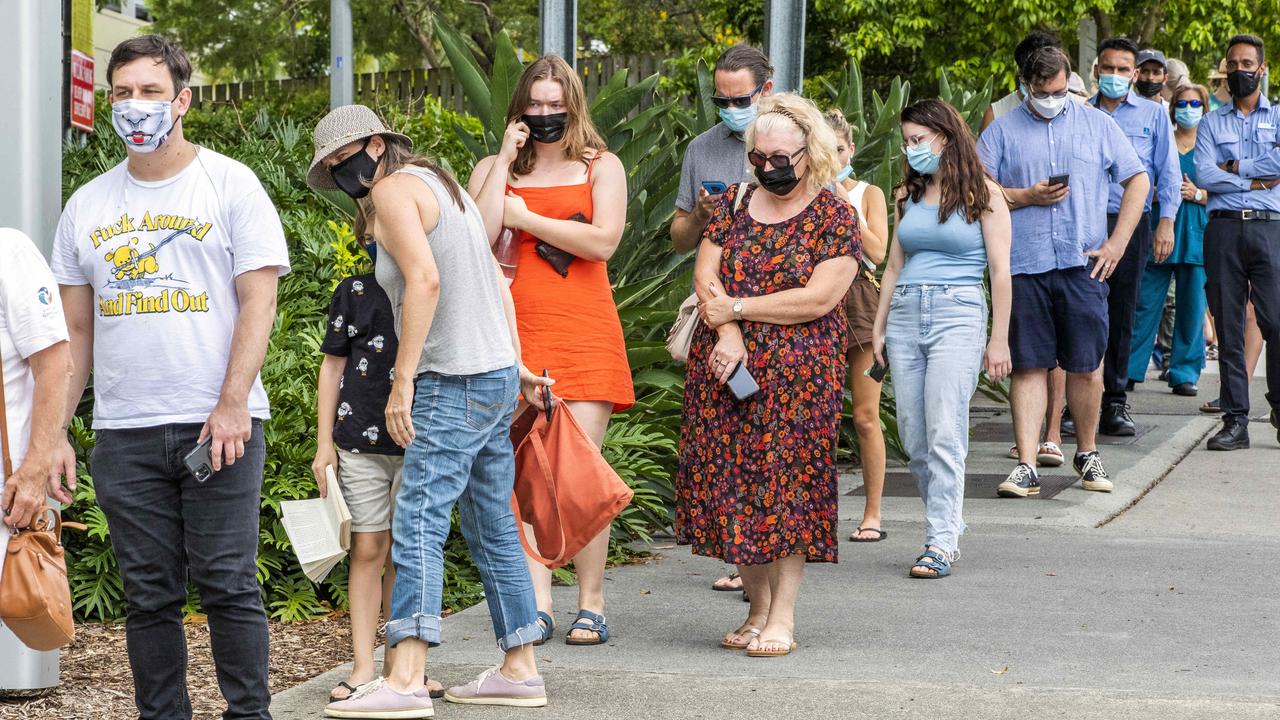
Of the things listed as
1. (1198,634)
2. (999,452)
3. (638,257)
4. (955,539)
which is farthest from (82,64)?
(1198,634)

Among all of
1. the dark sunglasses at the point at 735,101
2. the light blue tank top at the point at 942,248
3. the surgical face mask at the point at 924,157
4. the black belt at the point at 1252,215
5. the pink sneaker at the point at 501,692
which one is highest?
the dark sunglasses at the point at 735,101

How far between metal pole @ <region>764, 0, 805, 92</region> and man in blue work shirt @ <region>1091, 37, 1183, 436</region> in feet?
5.28

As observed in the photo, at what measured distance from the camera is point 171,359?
12.7 feet

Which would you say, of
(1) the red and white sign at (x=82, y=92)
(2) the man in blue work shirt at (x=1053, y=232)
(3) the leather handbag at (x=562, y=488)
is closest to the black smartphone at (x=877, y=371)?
(2) the man in blue work shirt at (x=1053, y=232)

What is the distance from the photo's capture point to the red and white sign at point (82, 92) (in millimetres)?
10367

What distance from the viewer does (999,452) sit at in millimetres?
9312

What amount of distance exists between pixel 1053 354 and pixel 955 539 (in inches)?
63.7

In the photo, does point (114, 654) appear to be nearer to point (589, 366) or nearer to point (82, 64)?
point (589, 366)

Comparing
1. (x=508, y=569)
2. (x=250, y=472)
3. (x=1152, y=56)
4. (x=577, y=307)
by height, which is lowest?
(x=508, y=569)

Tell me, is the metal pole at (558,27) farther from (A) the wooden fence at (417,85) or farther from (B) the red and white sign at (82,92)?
(A) the wooden fence at (417,85)

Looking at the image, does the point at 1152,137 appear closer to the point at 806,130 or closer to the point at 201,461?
the point at 806,130

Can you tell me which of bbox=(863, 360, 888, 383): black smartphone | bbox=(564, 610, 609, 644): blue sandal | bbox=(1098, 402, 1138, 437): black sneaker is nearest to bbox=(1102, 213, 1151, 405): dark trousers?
bbox=(1098, 402, 1138, 437): black sneaker

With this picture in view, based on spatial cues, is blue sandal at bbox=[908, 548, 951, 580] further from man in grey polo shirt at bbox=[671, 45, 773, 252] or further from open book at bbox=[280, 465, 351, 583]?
open book at bbox=[280, 465, 351, 583]

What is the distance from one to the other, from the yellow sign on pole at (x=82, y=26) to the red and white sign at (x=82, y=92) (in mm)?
91
